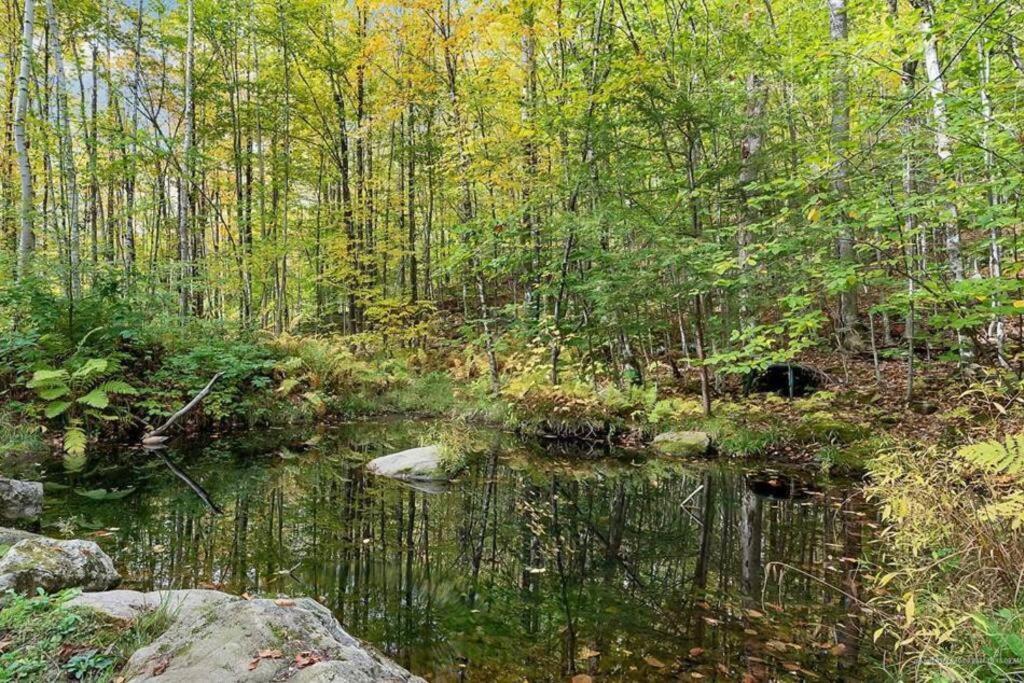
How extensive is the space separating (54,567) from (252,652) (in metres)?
2.04

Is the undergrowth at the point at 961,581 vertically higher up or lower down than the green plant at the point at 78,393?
lower down

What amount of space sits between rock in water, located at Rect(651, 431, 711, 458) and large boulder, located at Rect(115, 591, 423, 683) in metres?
6.92

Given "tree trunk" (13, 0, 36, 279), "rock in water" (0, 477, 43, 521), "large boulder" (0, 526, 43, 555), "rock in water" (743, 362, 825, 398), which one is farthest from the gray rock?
"rock in water" (743, 362, 825, 398)

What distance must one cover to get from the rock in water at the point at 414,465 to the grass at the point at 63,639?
4.84 m

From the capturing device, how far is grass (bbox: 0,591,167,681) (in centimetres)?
222

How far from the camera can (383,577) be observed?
4547 mm

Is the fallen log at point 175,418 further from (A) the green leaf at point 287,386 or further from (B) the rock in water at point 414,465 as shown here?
(B) the rock in water at point 414,465

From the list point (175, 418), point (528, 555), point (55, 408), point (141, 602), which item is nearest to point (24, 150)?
point (55, 408)

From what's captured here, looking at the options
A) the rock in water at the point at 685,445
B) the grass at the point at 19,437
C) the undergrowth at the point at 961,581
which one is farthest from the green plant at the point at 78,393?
the undergrowth at the point at 961,581

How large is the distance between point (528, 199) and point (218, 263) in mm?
9249

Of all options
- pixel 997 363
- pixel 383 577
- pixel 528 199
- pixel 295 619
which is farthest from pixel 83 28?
pixel 997 363

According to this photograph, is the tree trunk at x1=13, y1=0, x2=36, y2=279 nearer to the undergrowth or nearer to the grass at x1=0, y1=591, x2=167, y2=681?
the grass at x1=0, y1=591, x2=167, y2=681

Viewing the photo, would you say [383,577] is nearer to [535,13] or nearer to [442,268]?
[442,268]

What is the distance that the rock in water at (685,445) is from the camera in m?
8.69
